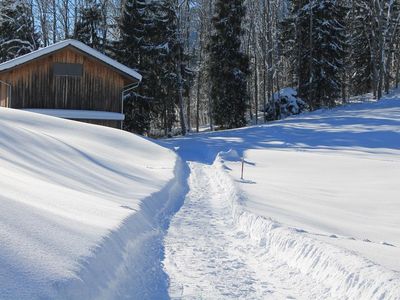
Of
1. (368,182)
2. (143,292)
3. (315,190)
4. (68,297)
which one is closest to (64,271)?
(68,297)

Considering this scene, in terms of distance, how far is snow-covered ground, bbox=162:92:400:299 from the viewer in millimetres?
5129

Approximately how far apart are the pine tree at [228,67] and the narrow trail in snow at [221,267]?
27.7 metres

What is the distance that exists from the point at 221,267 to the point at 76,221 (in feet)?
6.51

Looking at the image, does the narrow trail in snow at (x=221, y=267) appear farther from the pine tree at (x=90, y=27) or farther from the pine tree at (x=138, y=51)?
the pine tree at (x=90, y=27)

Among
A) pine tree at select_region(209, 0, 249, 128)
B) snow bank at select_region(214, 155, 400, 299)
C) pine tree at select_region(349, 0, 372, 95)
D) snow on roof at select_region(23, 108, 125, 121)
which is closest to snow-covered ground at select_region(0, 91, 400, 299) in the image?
snow bank at select_region(214, 155, 400, 299)

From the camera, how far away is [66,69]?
879 inches

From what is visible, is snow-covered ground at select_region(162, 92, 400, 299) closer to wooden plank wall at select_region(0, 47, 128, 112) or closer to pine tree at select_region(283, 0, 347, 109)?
wooden plank wall at select_region(0, 47, 128, 112)

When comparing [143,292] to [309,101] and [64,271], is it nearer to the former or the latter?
[64,271]

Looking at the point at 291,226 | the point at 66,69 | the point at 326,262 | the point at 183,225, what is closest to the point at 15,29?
the point at 66,69

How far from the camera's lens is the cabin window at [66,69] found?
22.2 m

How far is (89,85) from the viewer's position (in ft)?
75.4

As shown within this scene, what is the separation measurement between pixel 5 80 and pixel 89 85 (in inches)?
158

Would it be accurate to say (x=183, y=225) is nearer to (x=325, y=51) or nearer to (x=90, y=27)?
(x=325, y=51)

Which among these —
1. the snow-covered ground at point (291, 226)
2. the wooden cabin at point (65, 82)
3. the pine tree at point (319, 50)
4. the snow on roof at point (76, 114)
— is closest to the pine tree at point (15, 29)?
the wooden cabin at point (65, 82)
